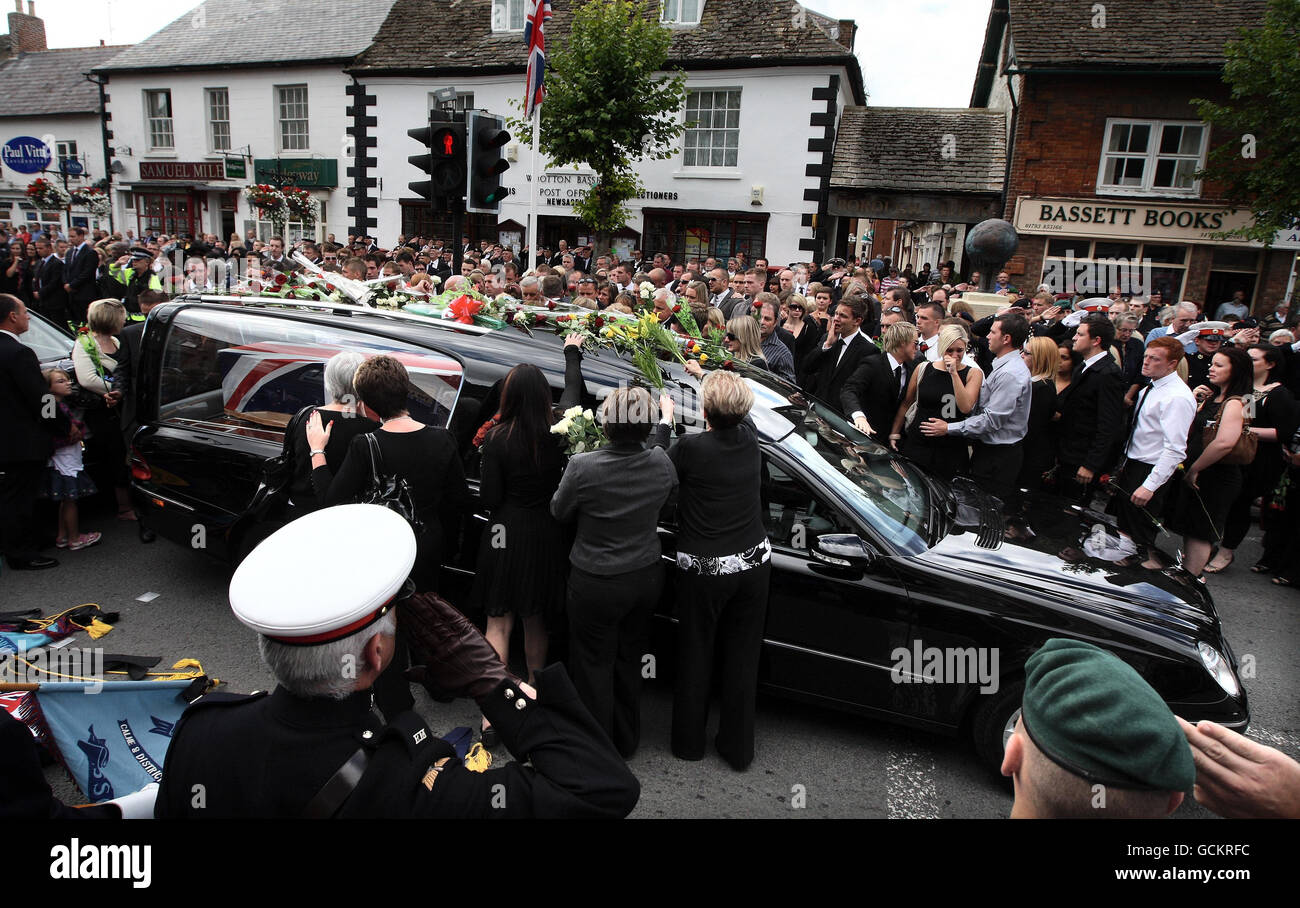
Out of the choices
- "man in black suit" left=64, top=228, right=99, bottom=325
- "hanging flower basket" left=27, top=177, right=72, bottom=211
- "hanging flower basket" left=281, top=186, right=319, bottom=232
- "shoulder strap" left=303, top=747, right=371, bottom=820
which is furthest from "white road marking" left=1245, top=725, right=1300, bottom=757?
"hanging flower basket" left=27, top=177, right=72, bottom=211

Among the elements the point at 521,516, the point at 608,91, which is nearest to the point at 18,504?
the point at 521,516

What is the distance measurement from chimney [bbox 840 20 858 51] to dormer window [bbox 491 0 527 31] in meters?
10.6

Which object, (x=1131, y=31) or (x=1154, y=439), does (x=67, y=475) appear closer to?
(x=1154, y=439)

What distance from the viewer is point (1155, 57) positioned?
15.8 m

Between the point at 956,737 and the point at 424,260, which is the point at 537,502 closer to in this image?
the point at 956,737

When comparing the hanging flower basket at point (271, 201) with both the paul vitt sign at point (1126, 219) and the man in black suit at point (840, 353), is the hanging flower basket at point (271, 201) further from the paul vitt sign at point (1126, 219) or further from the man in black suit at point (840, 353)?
the paul vitt sign at point (1126, 219)

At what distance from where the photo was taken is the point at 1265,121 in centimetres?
1427

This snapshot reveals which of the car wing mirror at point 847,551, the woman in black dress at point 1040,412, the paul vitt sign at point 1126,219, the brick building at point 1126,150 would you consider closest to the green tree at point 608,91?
the brick building at point 1126,150

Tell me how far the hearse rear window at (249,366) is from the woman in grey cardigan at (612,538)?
65.7 inches

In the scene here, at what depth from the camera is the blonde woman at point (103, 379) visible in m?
5.92
